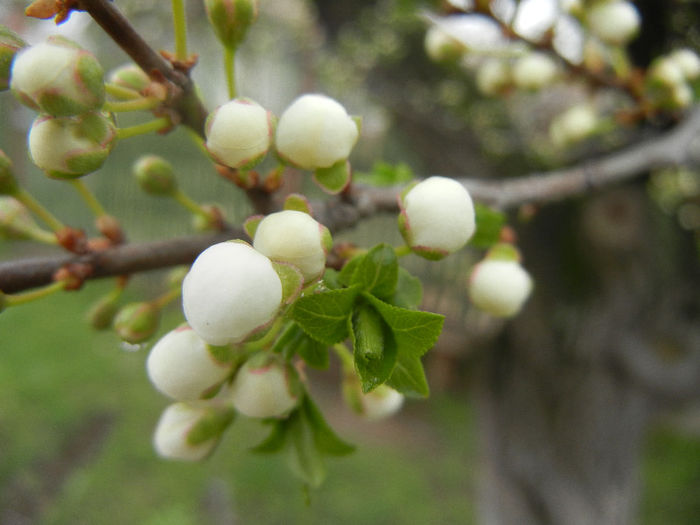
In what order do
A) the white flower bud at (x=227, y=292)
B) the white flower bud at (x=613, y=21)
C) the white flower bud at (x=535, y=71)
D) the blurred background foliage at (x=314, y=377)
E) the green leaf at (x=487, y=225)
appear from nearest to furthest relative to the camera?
the white flower bud at (x=227, y=292) → the green leaf at (x=487, y=225) → the white flower bud at (x=613, y=21) → the white flower bud at (x=535, y=71) → the blurred background foliage at (x=314, y=377)

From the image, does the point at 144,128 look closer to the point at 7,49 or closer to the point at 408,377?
the point at 7,49

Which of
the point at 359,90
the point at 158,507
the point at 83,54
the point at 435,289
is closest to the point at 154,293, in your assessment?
the point at 158,507

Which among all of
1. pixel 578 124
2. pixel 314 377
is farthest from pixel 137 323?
pixel 314 377

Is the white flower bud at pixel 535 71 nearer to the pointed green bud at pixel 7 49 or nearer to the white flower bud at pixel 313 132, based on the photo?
the white flower bud at pixel 313 132

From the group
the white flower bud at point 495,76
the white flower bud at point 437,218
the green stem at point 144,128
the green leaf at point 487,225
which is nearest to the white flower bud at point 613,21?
the white flower bud at point 495,76

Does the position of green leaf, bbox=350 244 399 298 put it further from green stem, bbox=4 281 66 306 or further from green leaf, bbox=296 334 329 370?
green stem, bbox=4 281 66 306

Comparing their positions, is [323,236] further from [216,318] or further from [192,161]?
[192,161]

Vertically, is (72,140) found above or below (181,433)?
above
